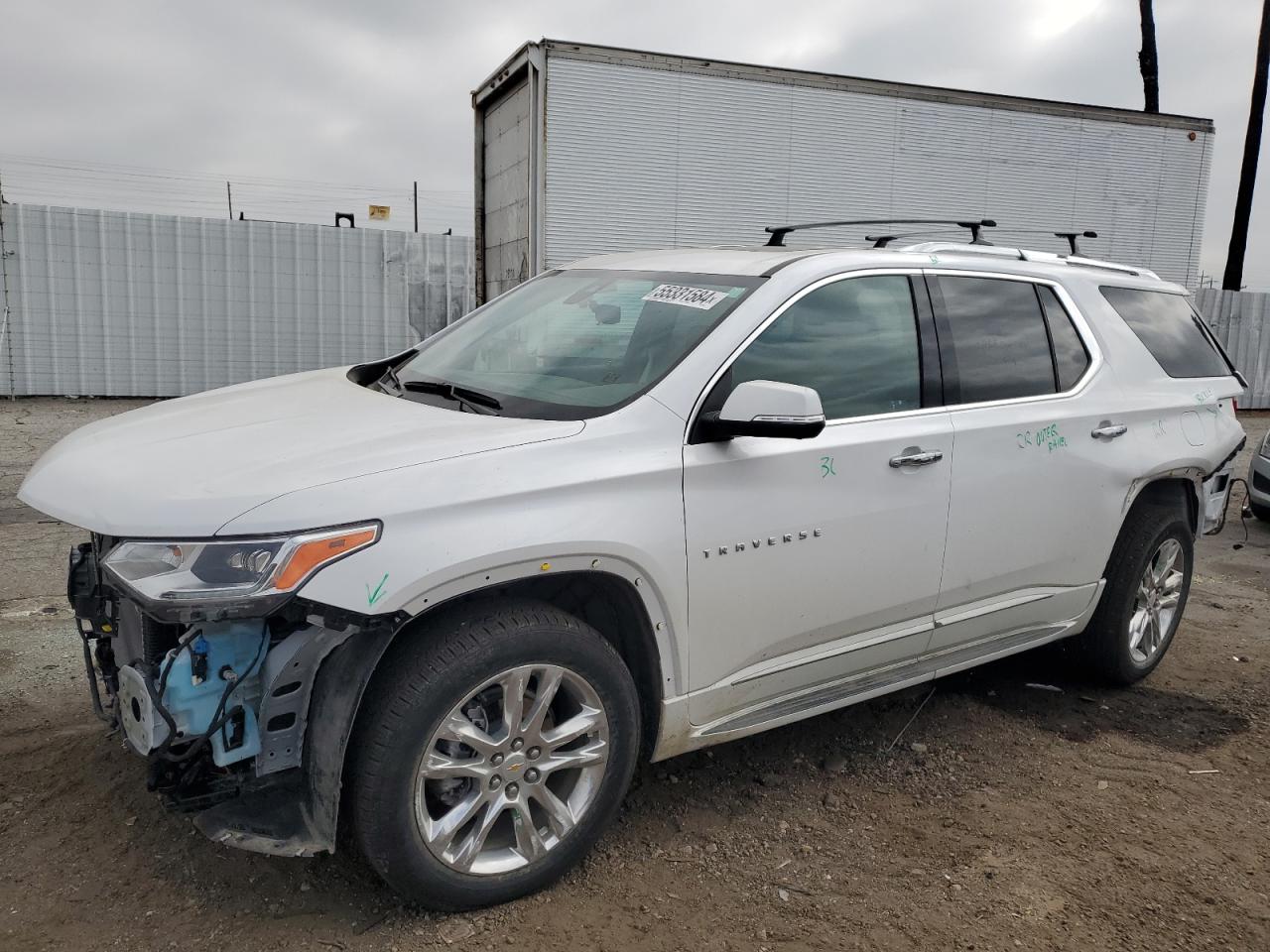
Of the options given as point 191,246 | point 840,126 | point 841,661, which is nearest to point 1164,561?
point 841,661

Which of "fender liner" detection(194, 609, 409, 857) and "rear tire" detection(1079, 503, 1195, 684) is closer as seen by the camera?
"fender liner" detection(194, 609, 409, 857)

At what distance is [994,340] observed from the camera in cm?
380

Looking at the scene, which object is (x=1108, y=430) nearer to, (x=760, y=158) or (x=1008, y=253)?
(x=1008, y=253)

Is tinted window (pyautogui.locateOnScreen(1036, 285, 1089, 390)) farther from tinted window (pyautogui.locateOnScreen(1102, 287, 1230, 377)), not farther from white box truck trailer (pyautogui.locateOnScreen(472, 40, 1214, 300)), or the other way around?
white box truck trailer (pyautogui.locateOnScreen(472, 40, 1214, 300))

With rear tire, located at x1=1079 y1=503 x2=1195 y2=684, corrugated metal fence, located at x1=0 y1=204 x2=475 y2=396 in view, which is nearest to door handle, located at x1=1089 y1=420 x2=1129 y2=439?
rear tire, located at x1=1079 y1=503 x2=1195 y2=684

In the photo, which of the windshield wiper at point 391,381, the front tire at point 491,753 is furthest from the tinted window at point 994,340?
the windshield wiper at point 391,381

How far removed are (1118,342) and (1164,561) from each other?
3.41 feet

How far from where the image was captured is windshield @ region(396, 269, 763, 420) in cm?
303

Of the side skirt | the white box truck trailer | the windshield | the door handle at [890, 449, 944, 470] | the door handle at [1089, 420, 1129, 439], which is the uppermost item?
the white box truck trailer

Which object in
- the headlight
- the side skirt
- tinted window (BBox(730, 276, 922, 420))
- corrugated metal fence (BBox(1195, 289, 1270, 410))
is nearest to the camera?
the headlight

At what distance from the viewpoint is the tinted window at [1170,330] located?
443cm

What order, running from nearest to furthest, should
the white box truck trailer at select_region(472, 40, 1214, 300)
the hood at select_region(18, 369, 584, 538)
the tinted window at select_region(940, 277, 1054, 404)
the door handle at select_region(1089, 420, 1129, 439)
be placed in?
the hood at select_region(18, 369, 584, 538) → the tinted window at select_region(940, 277, 1054, 404) → the door handle at select_region(1089, 420, 1129, 439) → the white box truck trailer at select_region(472, 40, 1214, 300)

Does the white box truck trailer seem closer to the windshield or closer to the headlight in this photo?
the windshield

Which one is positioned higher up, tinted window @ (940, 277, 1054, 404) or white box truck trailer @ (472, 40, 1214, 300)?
white box truck trailer @ (472, 40, 1214, 300)
